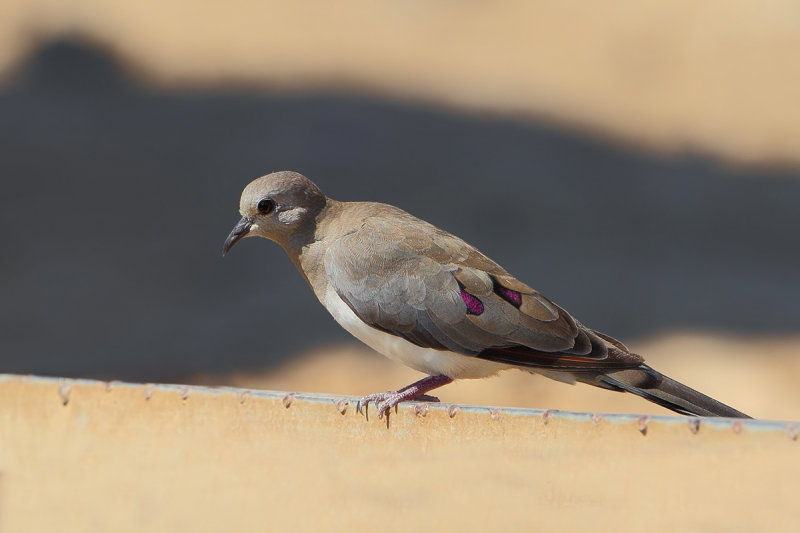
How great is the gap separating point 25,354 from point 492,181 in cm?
437

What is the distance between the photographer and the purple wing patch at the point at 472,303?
3.36 metres

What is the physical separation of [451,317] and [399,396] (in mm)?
472

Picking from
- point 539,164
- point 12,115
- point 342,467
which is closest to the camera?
point 342,467

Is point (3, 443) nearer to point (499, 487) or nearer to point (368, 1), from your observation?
point (499, 487)

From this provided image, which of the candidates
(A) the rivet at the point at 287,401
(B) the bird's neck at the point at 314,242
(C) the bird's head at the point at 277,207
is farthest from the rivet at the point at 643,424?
(C) the bird's head at the point at 277,207

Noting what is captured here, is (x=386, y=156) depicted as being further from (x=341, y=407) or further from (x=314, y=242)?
(x=341, y=407)

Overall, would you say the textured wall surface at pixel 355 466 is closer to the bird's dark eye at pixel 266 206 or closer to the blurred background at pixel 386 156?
the bird's dark eye at pixel 266 206

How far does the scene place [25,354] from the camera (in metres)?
7.53

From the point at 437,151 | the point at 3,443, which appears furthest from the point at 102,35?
the point at 3,443

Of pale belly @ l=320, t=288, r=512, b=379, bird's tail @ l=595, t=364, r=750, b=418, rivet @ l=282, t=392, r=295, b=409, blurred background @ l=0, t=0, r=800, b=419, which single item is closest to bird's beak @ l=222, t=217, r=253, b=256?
pale belly @ l=320, t=288, r=512, b=379

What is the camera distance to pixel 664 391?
3.19 meters

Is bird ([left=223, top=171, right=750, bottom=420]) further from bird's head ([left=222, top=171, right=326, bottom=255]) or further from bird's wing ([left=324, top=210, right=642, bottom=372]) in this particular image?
bird's head ([left=222, top=171, right=326, bottom=255])

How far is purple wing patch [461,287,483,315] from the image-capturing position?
3361 millimetres

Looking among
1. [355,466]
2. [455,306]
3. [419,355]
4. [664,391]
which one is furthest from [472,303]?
[355,466]
